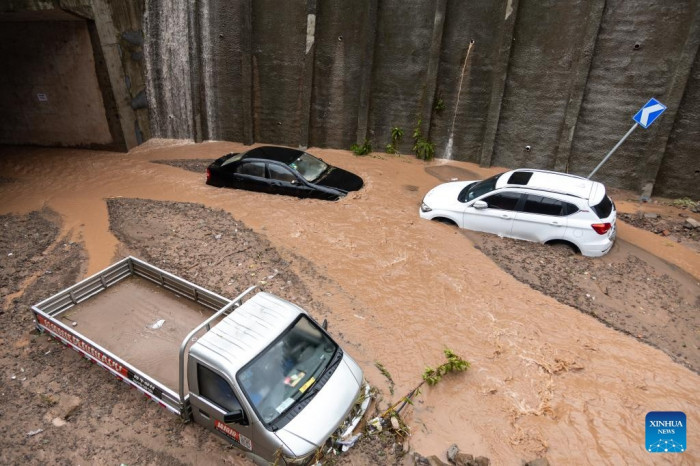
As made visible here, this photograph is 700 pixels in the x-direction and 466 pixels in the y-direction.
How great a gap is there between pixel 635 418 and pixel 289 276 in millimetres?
5709

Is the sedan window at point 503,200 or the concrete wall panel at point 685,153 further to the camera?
the concrete wall panel at point 685,153

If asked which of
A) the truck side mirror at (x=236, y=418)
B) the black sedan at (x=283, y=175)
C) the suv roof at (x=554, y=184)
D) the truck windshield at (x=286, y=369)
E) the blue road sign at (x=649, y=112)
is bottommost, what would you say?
the truck side mirror at (x=236, y=418)

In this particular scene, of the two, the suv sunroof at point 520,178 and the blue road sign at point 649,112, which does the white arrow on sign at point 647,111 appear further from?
the suv sunroof at point 520,178

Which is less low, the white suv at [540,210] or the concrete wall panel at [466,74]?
the concrete wall panel at [466,74]

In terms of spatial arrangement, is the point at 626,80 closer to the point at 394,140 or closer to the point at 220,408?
the point at 394,140

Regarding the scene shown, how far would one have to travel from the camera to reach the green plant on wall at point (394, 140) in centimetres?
1452

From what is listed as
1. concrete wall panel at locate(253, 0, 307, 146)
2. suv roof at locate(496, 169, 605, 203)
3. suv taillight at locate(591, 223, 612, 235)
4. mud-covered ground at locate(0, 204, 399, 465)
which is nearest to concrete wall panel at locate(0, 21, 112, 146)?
mud-covered ground at locate(0, 204, 399, 465)

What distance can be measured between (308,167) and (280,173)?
744 millimetres

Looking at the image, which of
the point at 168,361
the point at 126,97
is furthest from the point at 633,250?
the point at 126,97

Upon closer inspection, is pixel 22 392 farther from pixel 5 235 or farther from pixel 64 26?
pixel 64 26

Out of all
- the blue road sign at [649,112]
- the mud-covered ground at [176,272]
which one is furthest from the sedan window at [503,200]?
the blue road sign at [649,112]

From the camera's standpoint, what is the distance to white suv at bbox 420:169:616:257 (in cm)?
910

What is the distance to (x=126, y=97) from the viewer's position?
14.1 meters

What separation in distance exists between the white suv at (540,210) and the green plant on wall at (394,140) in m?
4.77
